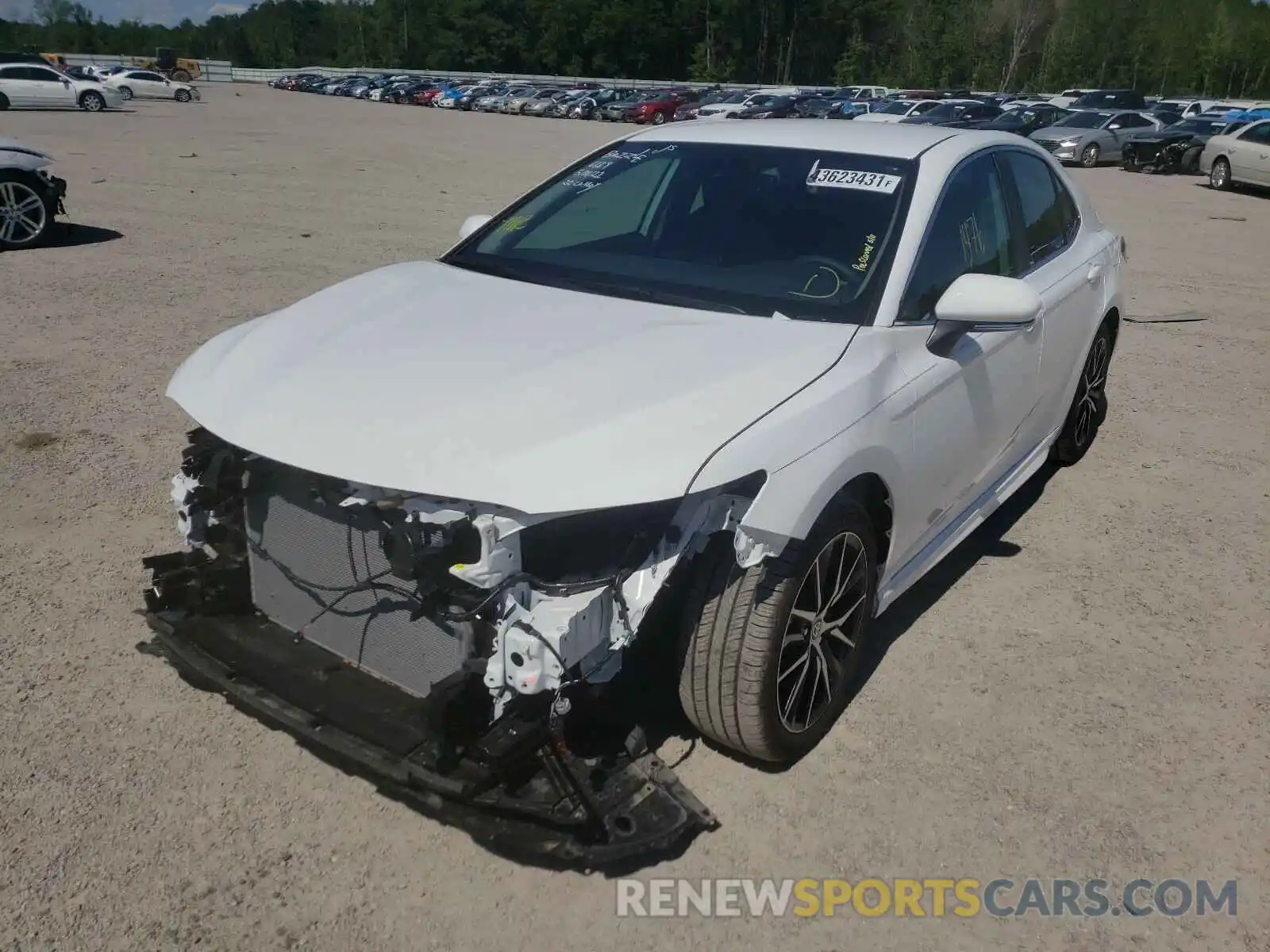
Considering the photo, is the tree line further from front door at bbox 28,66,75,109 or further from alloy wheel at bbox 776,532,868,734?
alloy wheel at bbox 776,532,868,734

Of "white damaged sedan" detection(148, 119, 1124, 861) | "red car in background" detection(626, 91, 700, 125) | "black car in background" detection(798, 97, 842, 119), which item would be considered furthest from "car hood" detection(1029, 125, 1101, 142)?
"white damaged sedan" detection(148, 119, 1124, 861)

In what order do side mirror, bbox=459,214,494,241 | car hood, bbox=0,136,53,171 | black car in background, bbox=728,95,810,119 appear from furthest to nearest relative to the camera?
black car in background, bbox=728,95,810,119 < car hood, bbox=0,136,53,171 < side mirror, bbox=459,214,494,241

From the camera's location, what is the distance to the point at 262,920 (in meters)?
2.54

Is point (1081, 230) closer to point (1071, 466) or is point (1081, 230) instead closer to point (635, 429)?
point (1071, 466)

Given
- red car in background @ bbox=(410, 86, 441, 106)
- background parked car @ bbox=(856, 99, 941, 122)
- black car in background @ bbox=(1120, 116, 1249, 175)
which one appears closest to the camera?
black car in background @ bbox=(1120, 116, 1249, 175)

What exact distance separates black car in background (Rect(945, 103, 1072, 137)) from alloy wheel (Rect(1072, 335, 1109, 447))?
1047 inches

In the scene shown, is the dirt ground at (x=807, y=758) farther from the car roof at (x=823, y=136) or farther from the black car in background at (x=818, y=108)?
the black car in background at (x=818, y=108)

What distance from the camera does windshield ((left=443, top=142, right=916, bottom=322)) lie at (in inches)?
133

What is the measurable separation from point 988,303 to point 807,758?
4.90ft

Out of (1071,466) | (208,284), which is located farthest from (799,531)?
(208,284)

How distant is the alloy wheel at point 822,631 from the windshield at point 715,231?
2.50 ft

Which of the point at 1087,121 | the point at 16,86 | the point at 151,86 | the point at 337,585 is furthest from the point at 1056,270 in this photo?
the point at 151,86

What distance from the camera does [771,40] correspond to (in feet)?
348

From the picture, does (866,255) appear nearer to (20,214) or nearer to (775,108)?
(20,214)
